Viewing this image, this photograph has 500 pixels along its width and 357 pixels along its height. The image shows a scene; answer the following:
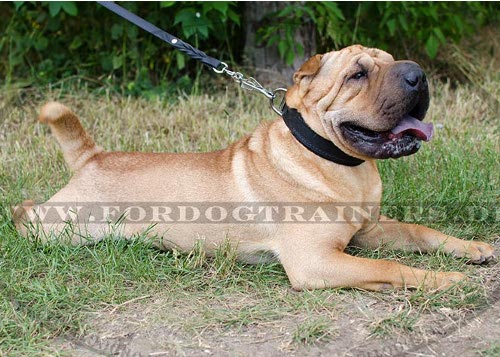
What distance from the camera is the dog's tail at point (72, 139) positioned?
3721mm

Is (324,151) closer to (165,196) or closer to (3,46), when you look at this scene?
(165,196)

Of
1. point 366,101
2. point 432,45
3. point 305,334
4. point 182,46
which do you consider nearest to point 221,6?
point 182,46

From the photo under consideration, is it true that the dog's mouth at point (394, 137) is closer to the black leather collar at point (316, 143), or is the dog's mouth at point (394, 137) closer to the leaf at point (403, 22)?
the black leather collar at point (316, 143)

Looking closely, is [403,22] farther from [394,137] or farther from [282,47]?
[394,137]

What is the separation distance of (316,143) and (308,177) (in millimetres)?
169

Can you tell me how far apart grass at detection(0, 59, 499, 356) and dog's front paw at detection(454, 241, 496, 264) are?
52mm

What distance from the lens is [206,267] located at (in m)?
3.50

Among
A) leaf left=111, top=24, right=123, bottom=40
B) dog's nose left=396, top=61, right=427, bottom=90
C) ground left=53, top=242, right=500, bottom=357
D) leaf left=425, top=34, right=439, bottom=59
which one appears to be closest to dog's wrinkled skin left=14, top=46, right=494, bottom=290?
dog's nose left=396, top=61, right=427, bottom=90

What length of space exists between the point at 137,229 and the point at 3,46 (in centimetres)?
356

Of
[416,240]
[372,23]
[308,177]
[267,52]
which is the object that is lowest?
[416,240]

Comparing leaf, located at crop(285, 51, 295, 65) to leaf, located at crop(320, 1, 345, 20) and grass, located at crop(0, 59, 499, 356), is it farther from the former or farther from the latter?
grass, located at crop(0, 59, 499, 356)

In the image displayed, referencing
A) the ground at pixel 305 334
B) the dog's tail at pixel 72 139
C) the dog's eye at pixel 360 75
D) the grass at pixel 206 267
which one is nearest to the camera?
the ground at pixel 305 334

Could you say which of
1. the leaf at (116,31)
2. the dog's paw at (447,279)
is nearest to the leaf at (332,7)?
the leaf at (116,31)

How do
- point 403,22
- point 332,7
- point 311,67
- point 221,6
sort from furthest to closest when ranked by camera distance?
point 403,22 < point 332,7 < point 221,6 < point 311,67
